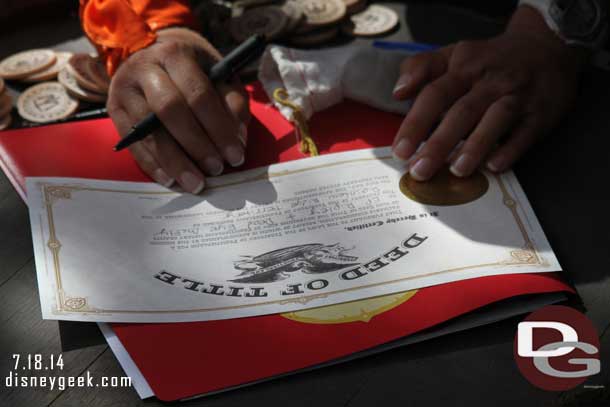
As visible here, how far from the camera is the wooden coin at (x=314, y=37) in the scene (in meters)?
1.06

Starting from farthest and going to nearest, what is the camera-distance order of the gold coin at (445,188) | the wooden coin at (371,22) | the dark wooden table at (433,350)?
the wooden coin at (371,22), the gold coin at (445,188), the dark wooden table at (433,350)

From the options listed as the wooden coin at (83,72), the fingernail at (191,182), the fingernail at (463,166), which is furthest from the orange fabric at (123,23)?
the fingernail at (463,166)

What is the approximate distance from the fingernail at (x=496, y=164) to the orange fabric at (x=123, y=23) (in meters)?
0.51

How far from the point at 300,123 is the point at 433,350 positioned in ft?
1.31

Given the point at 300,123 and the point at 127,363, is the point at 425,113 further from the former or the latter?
the point at 127,363

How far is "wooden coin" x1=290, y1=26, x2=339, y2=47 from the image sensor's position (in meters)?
1.06

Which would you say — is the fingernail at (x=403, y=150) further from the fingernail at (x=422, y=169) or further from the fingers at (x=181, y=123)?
the fingers at (x=181, y=123)

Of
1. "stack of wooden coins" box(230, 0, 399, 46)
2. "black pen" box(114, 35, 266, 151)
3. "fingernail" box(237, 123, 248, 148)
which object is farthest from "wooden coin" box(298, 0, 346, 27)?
"fingernail" box(237, 123, 248, 148)

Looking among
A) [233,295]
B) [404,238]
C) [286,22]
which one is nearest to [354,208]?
[404,238]

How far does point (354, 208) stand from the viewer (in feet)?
2.45

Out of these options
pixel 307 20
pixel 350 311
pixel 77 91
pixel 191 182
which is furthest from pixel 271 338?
pixel 307 20

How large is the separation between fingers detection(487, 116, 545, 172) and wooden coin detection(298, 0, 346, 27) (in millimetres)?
401

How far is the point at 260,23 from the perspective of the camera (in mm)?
1058

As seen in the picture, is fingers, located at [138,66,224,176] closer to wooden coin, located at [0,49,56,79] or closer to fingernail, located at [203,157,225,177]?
fingernail, located at [203,157,225,177]
